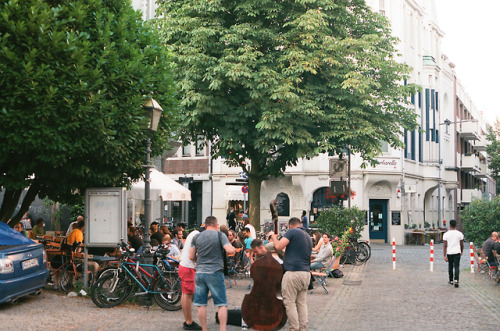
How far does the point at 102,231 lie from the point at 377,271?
433 inches

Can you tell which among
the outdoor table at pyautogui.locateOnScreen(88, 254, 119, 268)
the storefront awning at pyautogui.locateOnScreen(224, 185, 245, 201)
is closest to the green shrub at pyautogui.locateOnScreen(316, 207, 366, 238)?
the outdoor table at pyautogui.locateOnScreen(88, 254, 119, 268)

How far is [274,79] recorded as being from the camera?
75.0 feet

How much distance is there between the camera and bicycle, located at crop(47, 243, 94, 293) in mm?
14766

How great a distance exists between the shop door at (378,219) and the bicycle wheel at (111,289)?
30670 mm

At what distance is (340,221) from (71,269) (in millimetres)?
12414

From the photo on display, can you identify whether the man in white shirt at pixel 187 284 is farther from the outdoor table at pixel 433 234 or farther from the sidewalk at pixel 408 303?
the outdoor table at pixel 433 234

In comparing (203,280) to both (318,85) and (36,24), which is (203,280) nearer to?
(36,24)

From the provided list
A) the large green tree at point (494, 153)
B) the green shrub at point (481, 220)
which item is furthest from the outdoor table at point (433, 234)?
the large green tree at point (494, 153)

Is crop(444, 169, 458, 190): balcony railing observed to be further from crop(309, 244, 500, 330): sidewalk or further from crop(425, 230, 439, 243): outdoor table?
crop(309, 244, 500, 330): sidewalk

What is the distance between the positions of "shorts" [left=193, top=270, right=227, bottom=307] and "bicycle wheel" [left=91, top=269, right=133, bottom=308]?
288cm

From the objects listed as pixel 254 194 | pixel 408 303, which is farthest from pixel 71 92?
pixel 254 194

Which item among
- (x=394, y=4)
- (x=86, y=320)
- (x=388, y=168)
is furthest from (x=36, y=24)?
(x=394, y=4)

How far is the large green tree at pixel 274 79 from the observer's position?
23.0 m

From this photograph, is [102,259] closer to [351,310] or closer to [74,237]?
[74,237]
